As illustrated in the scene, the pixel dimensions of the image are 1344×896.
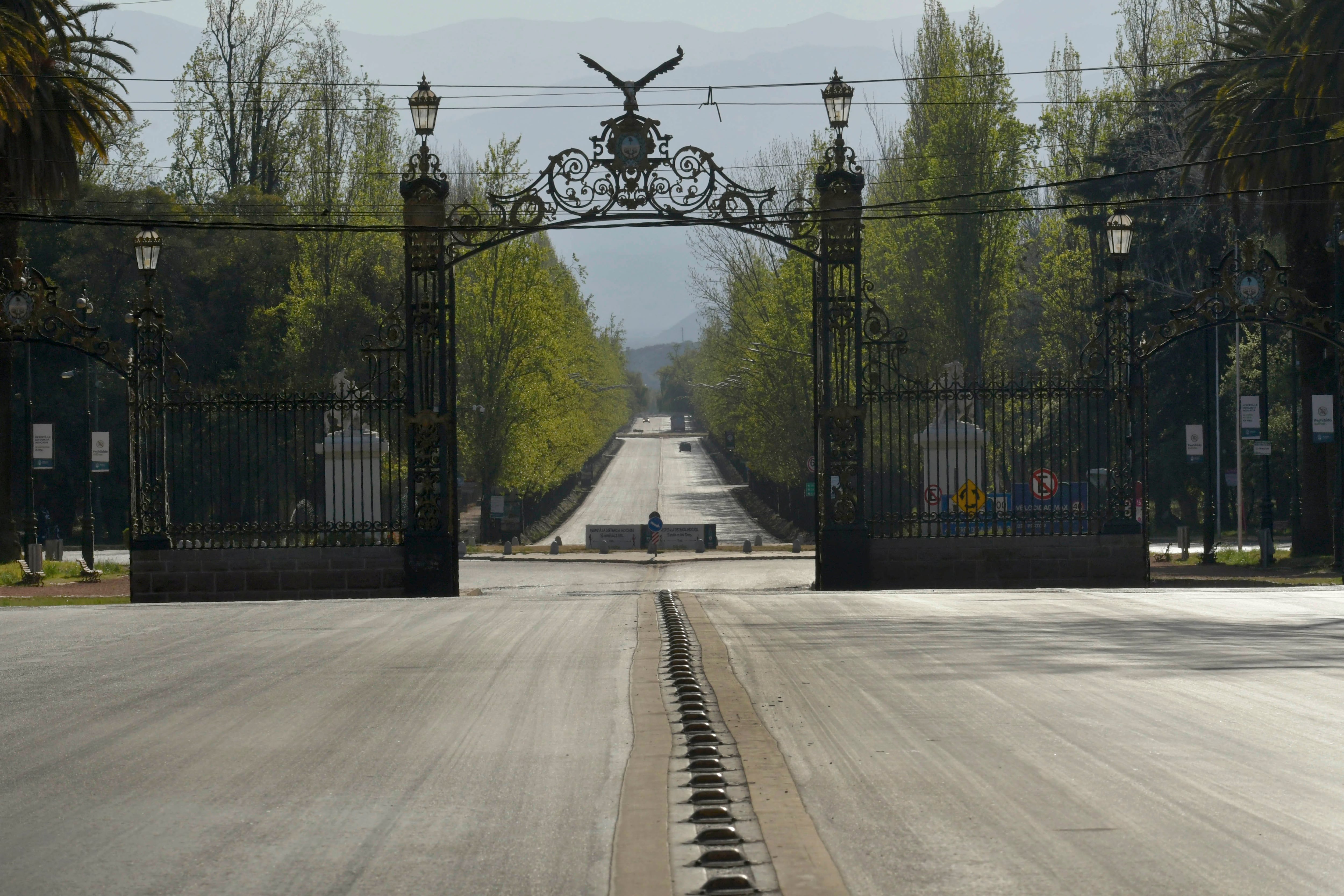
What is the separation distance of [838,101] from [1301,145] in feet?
34.5

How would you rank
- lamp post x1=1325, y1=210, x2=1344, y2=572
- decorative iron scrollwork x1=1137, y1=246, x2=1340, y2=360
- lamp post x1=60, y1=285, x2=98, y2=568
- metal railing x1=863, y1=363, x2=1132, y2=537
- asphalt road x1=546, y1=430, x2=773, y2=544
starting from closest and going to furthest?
metal railing x1=863, y1=363, x2=1132, y2=537
decorative iron scrollwork x1=1137, y1=246, x2=1340, y2=360
lamp post x1=60, y1=285, x2=98, y2=568
lamp post x1=1325, y1=210, x2=1344, y2=572
asphalt road x1=546, y1=430, x2=773, y2=544

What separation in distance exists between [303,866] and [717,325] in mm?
72777

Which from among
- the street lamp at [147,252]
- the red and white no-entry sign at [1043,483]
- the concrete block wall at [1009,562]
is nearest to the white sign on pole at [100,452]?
the street lamp at [147,252]

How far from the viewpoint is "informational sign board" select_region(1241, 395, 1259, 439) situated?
32344 mm

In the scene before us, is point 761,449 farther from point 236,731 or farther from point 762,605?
point 236,731

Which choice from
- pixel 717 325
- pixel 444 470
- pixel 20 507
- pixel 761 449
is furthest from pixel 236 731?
pixel 717 325

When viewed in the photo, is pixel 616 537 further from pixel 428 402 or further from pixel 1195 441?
pixel 428 402

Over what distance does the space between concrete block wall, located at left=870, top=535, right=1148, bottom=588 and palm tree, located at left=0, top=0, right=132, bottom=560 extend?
1812cm

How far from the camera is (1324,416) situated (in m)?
25.9

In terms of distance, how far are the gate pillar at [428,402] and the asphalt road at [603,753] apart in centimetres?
721

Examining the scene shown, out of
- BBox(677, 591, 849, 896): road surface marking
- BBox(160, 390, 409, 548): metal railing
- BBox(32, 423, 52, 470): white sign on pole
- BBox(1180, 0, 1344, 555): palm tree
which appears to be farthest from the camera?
BBox(32, 423, 52, 470): white sign on pole

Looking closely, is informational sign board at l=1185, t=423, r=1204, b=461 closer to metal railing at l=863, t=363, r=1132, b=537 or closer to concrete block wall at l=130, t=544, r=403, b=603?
metal railing at l=863, t=363, r=1132, b=537

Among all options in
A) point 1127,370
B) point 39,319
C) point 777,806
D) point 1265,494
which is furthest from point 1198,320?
point 777,806

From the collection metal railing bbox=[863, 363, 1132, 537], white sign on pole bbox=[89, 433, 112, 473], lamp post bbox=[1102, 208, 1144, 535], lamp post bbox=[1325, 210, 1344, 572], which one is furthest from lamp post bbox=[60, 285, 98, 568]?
lamp post bbox=[1325, 210, 1344, 572]
